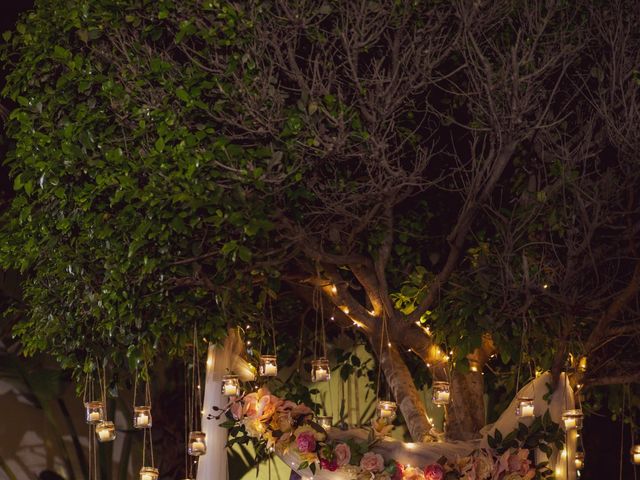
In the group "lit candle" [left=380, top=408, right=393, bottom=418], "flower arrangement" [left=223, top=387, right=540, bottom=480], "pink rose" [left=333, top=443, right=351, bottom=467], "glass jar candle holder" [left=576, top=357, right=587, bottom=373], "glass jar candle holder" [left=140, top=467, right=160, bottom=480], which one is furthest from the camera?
"glass jar candle holder" [left=140, top=467, right=160, bottom=480]

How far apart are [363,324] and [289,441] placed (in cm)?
80

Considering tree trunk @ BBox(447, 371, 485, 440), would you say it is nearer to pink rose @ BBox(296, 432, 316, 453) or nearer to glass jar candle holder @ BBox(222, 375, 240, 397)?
pink rose @ BBox(296, 432, 316, 453)

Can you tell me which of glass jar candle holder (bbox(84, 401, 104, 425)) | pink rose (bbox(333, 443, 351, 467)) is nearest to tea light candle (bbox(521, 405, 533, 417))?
pink rose (bbox(333, 443, 351, 467))

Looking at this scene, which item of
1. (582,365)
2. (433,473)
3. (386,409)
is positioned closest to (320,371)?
(386,409)

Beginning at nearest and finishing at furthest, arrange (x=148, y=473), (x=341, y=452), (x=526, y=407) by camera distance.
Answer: (x=526, y=407), (x=341, y=452), (x=148, y=473)

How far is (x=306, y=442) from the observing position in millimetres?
5207

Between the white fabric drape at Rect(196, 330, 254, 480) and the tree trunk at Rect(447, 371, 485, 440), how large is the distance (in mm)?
1052

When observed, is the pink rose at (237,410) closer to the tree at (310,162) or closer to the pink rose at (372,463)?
the tree at (310,162)

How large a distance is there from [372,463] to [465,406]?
0.80m

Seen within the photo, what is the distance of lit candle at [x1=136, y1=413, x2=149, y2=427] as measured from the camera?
559 centimetres

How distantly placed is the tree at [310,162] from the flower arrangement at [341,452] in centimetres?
43

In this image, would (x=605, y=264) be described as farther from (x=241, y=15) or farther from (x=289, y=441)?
(x=241, y=15)

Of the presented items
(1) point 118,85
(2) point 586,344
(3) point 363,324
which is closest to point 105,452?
(3) point 363,324

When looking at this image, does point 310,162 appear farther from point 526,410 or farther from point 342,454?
point 526,410
